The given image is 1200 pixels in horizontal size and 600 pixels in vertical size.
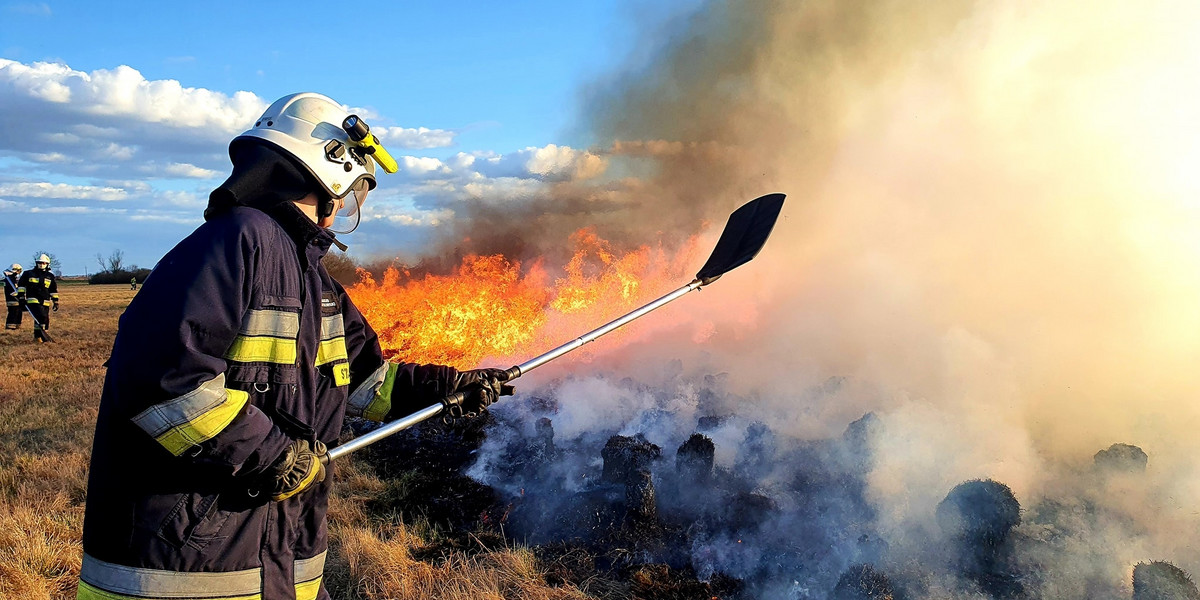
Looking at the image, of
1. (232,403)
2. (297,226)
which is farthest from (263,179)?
(232,403)

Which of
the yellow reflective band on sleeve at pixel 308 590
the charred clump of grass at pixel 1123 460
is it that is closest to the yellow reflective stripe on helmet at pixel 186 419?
the yellow reflective band on sleeve at pixel 308 590

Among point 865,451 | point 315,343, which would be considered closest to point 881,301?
point 865,451

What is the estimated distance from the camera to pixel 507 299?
1218cm

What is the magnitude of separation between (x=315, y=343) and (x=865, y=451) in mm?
5589

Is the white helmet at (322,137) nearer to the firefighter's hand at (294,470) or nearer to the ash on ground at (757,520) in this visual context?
the firefighter's hand at (294,470)

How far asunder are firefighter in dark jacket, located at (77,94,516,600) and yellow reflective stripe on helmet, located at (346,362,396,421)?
0.51 meters

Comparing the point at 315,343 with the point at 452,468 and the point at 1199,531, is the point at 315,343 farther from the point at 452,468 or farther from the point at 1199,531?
the point at 1199,531

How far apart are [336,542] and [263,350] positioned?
3985 millimetres

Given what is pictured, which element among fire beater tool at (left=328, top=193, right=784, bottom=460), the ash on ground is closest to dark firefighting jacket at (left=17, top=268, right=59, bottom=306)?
the ash on ground

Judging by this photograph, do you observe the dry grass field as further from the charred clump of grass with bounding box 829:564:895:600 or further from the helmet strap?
the helmet strap

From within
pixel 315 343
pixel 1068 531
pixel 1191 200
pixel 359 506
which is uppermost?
pixel 1191 200

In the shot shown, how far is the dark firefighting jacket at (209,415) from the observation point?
1.92 meters

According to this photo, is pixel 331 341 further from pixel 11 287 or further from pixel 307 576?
pixel 11 287

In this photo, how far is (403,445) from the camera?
27.7 feet
